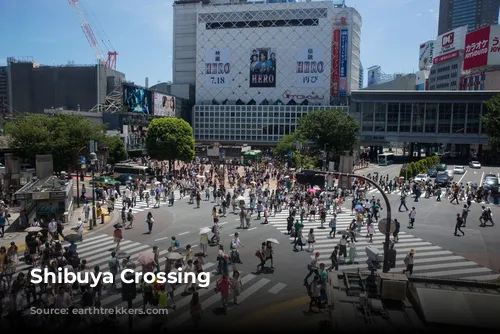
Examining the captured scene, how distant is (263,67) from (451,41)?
73.5 metres

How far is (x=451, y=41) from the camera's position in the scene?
132 metres

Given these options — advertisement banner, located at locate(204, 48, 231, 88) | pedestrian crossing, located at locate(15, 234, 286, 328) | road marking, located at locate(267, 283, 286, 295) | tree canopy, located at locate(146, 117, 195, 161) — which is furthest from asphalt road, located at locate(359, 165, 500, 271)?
advertisement banner, located at locate(204, 48, 231, 88)

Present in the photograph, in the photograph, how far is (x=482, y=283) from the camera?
44.1 feet

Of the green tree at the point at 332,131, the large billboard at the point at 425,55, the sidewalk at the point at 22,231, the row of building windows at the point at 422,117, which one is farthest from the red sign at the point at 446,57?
the sidewalk at the point at 22,231

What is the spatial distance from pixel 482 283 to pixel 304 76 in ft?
283

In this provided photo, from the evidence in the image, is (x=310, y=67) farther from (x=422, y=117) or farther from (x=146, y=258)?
(x=146, y=258)

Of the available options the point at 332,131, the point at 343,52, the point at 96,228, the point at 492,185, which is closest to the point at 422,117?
the point at 343,52

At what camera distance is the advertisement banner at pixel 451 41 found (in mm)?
128000

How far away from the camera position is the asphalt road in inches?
797

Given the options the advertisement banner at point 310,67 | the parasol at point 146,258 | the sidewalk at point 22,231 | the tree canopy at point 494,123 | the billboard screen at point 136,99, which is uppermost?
the advertisement banner at point 310,67

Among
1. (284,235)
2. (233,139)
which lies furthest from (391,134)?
(284,235)

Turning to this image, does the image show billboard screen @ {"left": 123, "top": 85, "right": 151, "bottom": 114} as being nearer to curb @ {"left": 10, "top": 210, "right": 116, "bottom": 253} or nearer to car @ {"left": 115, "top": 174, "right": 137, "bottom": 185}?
car @ {"left": 115, "top": 174, "right": 137, "bottom": 185}
